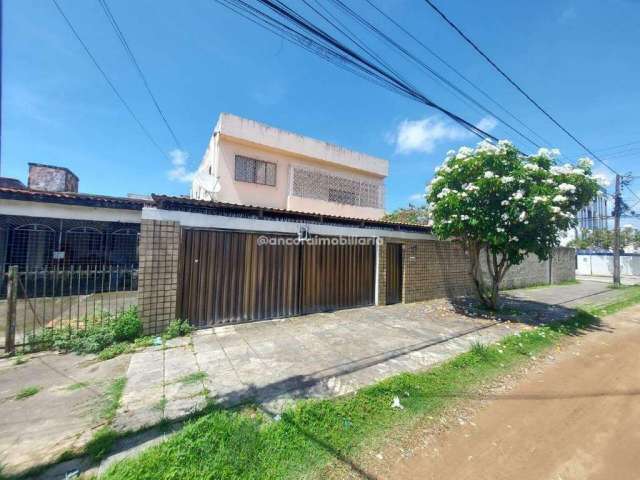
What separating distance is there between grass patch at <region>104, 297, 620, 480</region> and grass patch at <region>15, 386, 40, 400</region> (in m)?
2.06

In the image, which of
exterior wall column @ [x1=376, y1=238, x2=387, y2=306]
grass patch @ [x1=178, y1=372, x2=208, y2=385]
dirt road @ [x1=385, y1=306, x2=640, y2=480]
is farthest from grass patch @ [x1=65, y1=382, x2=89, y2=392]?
exterior wall column @ [x1=376, y1=238, x2=387, y2=306]

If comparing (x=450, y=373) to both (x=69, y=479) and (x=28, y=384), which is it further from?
(x=28, y=384)

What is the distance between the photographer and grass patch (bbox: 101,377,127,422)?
264 cm

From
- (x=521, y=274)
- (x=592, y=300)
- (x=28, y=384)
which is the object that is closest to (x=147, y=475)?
(x=28, y=384)

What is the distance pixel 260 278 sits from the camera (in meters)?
6.14

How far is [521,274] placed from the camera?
13.8 meters

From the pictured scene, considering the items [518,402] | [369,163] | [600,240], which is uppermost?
[369,163]

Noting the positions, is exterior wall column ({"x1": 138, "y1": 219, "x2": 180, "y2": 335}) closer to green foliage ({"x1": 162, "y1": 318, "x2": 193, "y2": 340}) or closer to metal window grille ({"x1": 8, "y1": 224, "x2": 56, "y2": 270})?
green foliage ({"x1": 162, "y1": 318, "x2": 193, "y2": 340})

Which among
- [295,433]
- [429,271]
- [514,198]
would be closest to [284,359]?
[295,433]

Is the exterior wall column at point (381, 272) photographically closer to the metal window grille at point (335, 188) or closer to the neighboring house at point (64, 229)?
the metal window grille at point (335, 188)

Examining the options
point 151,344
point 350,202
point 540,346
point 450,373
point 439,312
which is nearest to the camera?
point 450,373

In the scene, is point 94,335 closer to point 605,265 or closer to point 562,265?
point 562,265

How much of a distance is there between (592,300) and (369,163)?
37.4ft

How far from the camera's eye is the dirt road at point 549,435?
7.22 ft
